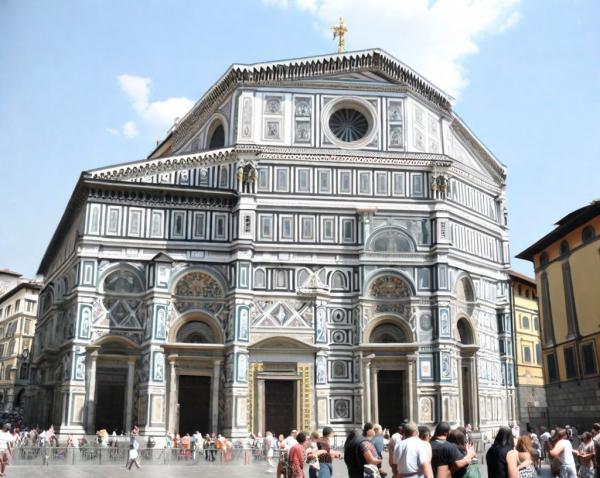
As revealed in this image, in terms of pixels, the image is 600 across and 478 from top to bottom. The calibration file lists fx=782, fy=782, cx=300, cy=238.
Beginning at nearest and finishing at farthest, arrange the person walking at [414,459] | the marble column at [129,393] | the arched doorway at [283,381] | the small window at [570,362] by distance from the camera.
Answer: the person walking at [414,459], the marble column at [129,393], the arched doorway at [283,381], the small window at [570,362]

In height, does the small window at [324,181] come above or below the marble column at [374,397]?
above

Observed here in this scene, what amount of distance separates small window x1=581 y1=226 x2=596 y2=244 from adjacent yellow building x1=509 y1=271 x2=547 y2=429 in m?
11.3

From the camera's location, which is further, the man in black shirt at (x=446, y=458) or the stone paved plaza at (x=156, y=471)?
the stone paved plaza at (x=156, y=471)

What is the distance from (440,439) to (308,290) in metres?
24.7

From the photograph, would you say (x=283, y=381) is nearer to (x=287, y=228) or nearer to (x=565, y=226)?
(x=287, y=228)

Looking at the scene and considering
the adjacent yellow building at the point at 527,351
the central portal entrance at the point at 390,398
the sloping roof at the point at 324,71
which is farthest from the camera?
the adjacent yellow building at the point at 527,351

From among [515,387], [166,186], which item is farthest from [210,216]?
[515,387]

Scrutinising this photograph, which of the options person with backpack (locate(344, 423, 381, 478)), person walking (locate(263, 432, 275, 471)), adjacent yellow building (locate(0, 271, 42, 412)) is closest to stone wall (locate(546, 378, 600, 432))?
person walking (locate(263, 432, 275, 471))

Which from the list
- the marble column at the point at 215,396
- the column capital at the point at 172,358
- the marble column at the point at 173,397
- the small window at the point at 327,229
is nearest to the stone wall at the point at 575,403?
the small window at the point at 327,229

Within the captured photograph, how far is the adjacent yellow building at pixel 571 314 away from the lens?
33.0m

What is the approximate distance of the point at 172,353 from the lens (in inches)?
1252

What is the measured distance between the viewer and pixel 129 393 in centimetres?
3169

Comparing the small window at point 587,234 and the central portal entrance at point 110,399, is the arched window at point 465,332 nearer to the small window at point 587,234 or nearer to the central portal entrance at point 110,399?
→ the small window at point 587,234

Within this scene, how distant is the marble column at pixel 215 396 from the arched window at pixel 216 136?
10832mm
